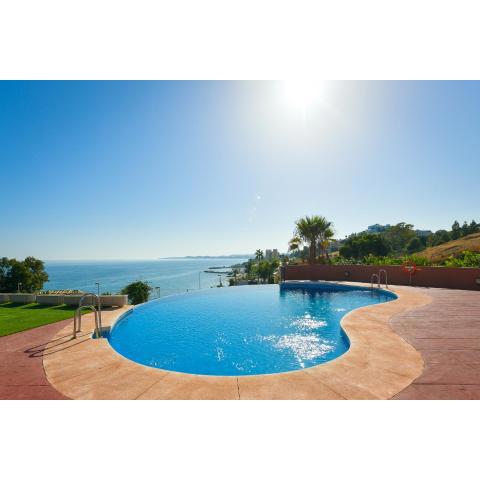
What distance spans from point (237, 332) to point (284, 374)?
482 centimetres

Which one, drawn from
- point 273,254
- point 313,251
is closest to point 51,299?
point 313,251

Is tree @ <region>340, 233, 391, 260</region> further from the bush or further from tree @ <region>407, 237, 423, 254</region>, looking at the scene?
the bush

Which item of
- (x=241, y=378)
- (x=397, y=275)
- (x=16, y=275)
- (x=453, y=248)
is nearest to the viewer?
(x=241, y=378)

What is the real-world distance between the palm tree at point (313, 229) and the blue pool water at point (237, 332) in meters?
7.01

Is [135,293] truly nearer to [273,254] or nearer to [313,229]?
[313,229]

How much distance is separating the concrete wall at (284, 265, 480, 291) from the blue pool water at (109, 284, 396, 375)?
3.24 m

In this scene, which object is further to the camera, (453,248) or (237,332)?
(453,248)

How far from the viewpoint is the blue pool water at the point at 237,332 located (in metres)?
6.84

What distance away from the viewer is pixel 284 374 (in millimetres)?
4664

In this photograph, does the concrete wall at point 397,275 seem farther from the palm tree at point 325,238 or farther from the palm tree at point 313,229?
the palm tree at point 325,238

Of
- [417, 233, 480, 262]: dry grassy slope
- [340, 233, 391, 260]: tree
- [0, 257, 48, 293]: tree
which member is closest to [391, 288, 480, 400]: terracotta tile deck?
[417, 233, 480, 262]: dry grassy slope
